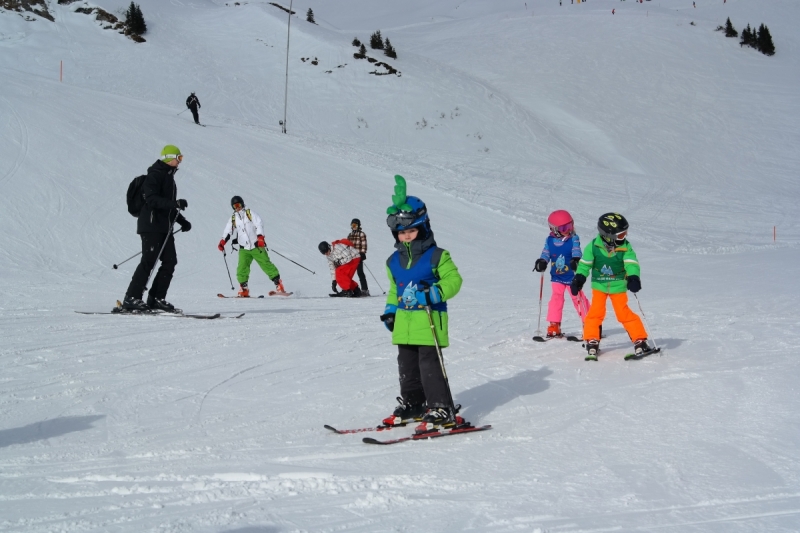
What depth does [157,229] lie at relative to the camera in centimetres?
945

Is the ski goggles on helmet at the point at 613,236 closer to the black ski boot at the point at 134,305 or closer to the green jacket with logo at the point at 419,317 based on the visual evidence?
the green jacket with logo at the point at 419,317

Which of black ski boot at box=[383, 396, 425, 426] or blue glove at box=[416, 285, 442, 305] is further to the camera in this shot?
black ski boot at box=[383, 396, 425, 426]

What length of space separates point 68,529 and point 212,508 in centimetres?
62

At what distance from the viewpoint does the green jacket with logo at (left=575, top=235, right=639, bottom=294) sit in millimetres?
7453

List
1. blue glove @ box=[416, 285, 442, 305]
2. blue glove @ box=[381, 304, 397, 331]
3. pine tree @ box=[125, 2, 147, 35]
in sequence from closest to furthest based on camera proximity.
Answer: blue glove @ box=[416, 285, 442, 305] < blue glove @ box=[381, 304, 397, 331] < pine tree @ box=[125, 2, 147, 35]

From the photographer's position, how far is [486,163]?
27.9 metres

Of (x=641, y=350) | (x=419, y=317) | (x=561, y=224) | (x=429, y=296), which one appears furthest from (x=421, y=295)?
(x=561, y=224)

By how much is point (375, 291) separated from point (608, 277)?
25.9 feet

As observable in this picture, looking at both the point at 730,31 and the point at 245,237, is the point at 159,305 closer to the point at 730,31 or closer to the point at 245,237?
the point at 245,237

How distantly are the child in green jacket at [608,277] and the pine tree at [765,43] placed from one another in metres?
47.4

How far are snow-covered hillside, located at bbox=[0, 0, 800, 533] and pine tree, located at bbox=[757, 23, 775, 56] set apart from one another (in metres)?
2.05

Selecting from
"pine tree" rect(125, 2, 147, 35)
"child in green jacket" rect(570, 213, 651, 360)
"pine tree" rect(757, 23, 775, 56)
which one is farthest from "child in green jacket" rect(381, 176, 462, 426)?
"pine tree" rect(757, 23, 775, 56)

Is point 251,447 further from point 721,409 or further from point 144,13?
point 144,13

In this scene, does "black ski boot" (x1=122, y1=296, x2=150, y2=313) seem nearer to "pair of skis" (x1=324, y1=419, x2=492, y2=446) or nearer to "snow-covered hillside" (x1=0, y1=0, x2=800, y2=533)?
"snow-covered hillside" (x1=0, y1=0, x2=800, y2=533)
